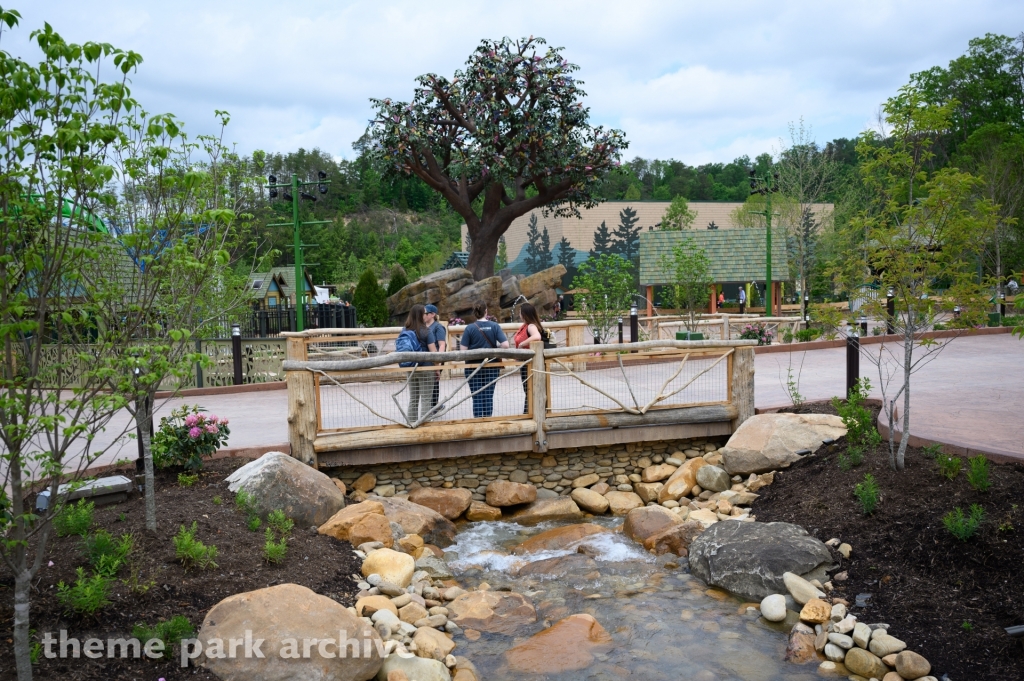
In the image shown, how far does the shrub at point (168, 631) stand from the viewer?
5.10 metres

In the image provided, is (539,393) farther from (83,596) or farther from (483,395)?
(83,596)

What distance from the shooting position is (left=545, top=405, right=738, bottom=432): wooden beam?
10250 millimetres

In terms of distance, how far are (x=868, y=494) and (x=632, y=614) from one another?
250cm

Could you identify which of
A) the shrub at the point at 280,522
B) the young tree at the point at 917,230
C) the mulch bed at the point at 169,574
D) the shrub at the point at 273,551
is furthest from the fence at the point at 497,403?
the young tree at the point at 917,230

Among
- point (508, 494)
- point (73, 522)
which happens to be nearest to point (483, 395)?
point (508, 494)

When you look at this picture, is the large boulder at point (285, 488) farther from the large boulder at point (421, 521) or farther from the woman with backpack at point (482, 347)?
the woman with backpack at point (482, 347)

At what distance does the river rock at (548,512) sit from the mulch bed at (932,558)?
238 centimetres

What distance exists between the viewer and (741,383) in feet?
34.9

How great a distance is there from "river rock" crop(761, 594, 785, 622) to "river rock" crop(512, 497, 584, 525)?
3376 mm

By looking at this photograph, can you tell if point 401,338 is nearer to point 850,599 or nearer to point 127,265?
point 127,265

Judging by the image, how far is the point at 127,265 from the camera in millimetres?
7059

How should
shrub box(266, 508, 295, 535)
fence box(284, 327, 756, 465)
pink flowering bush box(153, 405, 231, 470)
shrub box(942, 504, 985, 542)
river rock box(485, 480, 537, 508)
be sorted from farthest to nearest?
river rock box(485, 480, 537, 508) → fence box(284, 327, 756, 465) → pink flowering bush box(153, 405, 231, 470) → shrub box(266, 508, 295, 535) → shrub box(942, 504, 985, 542)

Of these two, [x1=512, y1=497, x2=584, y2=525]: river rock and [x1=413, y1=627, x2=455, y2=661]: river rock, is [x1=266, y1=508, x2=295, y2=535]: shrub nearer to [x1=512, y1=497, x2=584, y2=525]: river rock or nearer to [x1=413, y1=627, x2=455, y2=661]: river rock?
[x1=413, y1=627, x2=455, y2=661]: river rock

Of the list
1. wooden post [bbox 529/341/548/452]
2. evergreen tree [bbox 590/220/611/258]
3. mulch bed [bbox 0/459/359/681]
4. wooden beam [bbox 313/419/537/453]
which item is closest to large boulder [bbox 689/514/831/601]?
wooden post [bbox 529/341/548/452]
